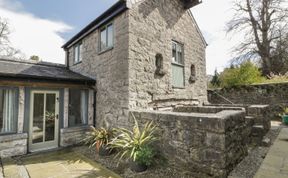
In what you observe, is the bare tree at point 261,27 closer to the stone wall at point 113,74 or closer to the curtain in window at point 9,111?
the stone wall at point 113,74

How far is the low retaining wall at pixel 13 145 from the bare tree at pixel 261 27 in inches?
807

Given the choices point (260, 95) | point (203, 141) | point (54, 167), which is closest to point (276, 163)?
point (203, 141)

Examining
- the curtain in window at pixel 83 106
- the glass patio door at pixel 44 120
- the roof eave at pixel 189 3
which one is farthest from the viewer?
the roof eave at pixel 189 3

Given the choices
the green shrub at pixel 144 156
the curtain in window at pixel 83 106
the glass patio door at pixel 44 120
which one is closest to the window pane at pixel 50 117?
the glass patio door at pixel 44 120

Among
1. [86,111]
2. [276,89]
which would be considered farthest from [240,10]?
[86,111]

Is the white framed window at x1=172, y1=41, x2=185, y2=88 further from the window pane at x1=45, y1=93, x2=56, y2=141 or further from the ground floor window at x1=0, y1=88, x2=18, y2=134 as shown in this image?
the ground floor window at x1=0, y1=88, x2=18, y2=134

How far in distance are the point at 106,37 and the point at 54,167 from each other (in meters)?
5.17

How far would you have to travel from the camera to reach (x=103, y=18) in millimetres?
7215

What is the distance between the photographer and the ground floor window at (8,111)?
574 cm

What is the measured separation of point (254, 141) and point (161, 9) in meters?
6.40

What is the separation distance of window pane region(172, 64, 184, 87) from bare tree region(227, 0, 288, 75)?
13854 mm

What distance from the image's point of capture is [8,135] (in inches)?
223

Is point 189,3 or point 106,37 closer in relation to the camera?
point 106,37

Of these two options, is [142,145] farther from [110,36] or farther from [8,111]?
[8,111]
